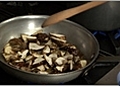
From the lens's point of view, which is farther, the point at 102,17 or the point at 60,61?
the point at 102,17

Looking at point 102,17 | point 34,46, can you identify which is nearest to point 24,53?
point 34,46

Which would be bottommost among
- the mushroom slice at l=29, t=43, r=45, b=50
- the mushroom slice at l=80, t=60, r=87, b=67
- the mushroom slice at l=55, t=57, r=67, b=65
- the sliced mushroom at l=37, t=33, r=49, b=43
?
the mushroom slice at l=80, t=60, r=87, b=67

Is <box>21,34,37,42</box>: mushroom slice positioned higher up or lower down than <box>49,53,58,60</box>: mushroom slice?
higher up

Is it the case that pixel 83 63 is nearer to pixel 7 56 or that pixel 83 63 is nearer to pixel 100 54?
pixel 100 54

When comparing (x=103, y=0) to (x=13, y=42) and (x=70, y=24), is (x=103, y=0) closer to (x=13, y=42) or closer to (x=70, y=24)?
(x=70, y=24)

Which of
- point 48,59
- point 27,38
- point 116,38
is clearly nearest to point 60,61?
point 48,59

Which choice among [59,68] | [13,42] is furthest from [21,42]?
[59,68]

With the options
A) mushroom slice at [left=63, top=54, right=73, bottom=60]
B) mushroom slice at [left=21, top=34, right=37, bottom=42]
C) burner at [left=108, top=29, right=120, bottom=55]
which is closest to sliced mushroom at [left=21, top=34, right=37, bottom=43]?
mushroom slice at [left=21, top=34, right=37, bottom=42]

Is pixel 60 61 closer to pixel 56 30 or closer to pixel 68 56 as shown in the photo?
pixel 68 56

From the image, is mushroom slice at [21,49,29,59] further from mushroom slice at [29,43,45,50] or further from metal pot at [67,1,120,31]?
metal pot at [67,1,120,31]

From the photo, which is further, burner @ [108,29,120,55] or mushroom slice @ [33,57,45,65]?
burner @ [108,29,120,55]
